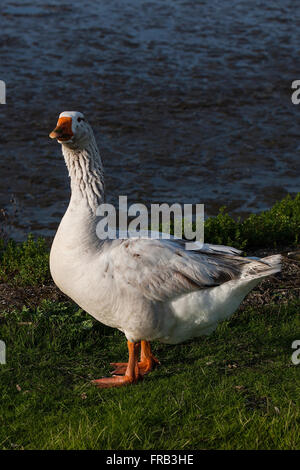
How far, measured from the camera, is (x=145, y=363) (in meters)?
5.71

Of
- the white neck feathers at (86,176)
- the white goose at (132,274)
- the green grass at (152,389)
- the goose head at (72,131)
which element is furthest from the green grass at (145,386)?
the goose head at (72,131)

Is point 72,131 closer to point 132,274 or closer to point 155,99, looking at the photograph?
point 132,274

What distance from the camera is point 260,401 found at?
494 cm

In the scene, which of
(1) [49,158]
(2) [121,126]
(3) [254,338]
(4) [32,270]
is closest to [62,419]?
(3) [254,338]

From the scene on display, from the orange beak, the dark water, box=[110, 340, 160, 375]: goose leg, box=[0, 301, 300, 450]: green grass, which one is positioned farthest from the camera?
the dark water

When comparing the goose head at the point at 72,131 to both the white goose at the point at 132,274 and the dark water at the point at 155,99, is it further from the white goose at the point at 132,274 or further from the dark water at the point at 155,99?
the dark water at the point at 155,99

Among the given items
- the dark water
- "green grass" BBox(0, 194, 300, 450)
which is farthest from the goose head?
the dark water

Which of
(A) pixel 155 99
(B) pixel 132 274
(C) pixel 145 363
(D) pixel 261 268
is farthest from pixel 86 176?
(A) pixel 155 99

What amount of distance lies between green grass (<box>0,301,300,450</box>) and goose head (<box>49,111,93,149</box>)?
1.83 m

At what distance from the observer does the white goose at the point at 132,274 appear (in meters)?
5.09

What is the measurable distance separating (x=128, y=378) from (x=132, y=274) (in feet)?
3.02

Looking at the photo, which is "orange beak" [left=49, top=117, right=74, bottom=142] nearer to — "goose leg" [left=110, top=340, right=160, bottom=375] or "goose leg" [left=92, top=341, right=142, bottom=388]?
"goose leg" [left=92, top=341, right=142, bottom=388]

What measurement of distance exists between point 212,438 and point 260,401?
71 centimetres

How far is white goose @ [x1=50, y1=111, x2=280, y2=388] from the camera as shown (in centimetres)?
509
